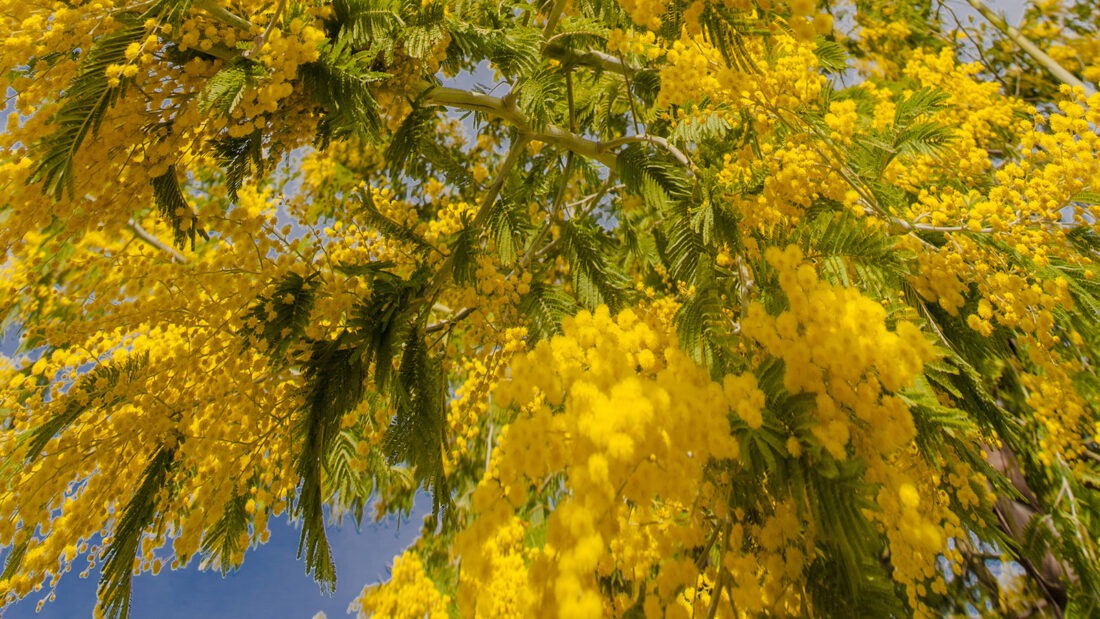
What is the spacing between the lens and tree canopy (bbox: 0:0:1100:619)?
1066 mm

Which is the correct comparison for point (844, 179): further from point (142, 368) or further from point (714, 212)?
point (142, 368)

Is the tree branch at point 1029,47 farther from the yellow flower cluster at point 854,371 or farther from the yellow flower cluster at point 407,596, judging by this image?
the yellow flower cluster at point 407,596

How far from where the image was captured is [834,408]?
105 cm

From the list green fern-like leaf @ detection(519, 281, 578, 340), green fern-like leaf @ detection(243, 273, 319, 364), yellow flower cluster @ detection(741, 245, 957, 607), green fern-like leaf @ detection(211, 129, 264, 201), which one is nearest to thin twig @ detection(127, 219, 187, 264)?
green fern-like leaf @ detection(211, 129, 264, 201)

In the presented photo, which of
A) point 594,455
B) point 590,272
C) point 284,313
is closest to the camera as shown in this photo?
point 594,455

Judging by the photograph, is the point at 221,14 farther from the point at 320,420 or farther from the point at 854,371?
the point at 854,371

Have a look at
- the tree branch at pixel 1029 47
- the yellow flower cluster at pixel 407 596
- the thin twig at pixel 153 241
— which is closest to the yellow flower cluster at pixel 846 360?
the thin twig at pixel 153 241

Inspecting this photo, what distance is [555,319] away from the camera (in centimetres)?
240

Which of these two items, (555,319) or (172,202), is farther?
(555,319)

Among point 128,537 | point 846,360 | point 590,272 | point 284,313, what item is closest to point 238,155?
point 284,313

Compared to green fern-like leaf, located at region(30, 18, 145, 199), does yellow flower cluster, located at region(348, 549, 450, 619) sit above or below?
below

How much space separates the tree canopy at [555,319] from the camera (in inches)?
42.0

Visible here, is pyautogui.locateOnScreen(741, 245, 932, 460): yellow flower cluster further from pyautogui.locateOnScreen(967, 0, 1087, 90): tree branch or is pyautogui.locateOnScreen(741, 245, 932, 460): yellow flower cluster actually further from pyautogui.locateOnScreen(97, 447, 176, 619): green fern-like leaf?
pyautogui.locateOnScreen(967, 0, 1087, 90): tree branch

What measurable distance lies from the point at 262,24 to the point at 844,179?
216cm
